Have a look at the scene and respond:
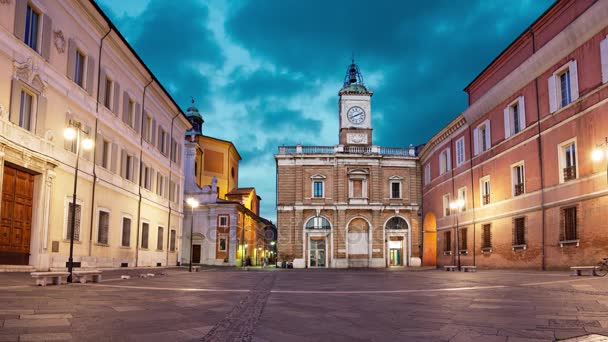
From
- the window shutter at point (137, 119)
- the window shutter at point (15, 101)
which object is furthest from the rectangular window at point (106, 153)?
the window shutter at point (15, 101)

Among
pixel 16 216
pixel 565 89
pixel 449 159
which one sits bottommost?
pixel 16 216

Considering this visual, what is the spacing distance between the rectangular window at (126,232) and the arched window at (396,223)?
30685 mm

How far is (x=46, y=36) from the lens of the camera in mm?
19094

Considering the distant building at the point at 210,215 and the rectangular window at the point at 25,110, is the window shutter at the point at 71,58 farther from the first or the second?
the distant building at the point at 210,215

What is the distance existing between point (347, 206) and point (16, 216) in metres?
38.2

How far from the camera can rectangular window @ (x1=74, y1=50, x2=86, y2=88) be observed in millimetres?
21922

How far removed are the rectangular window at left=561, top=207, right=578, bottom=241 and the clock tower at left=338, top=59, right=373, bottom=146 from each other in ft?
107

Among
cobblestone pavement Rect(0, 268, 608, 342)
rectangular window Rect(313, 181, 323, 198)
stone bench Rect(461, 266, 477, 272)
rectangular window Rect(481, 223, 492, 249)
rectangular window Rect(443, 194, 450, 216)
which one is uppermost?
rectangular window Rect(313, 181, 323, 198)

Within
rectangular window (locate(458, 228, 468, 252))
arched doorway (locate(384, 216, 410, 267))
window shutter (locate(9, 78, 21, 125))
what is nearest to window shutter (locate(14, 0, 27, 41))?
window shutter (locate(9, 78, 21, 125))

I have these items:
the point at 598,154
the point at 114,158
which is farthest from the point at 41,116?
the point at 598,154

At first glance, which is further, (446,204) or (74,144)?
(446,204)

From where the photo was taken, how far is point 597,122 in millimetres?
21188

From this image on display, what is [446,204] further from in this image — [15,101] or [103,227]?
[15,101]

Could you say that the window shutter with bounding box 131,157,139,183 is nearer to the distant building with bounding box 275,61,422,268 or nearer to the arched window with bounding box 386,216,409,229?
the distant building with bounding box 275,61,422,268
